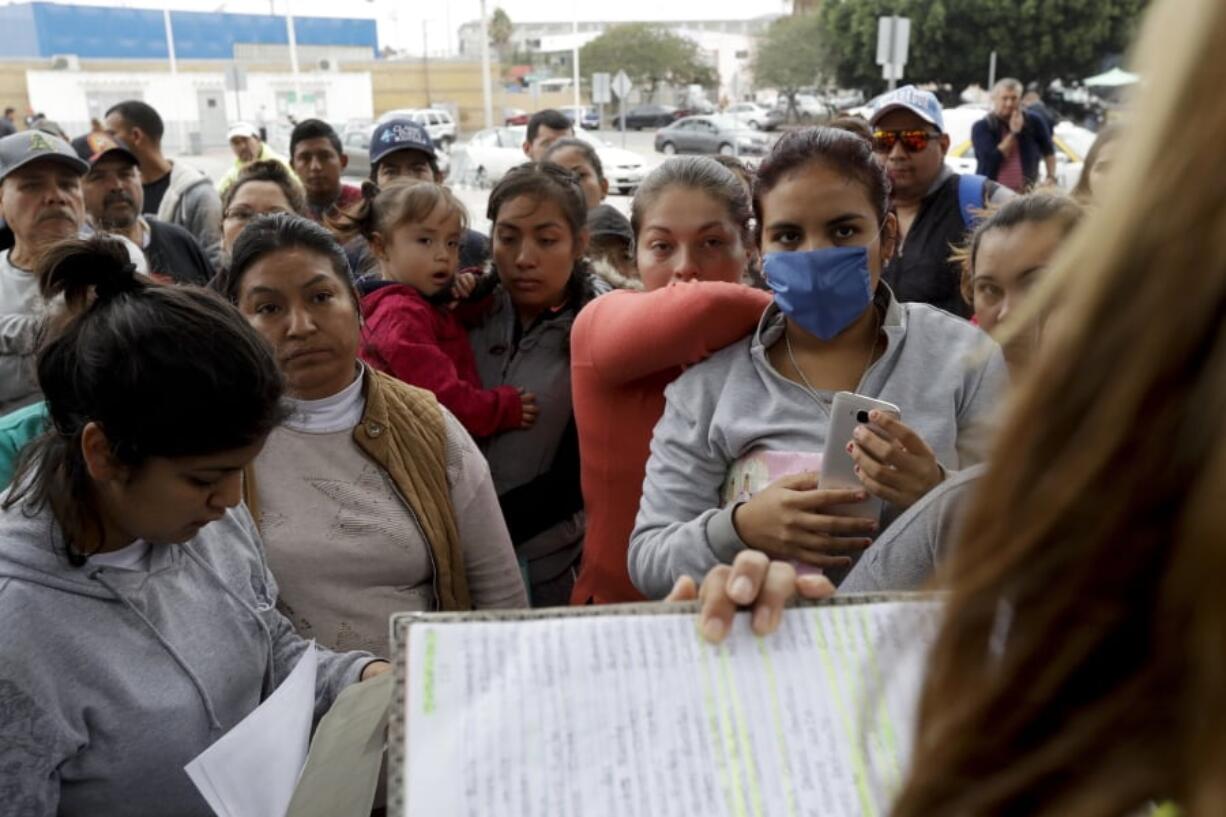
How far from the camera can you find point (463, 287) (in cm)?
315

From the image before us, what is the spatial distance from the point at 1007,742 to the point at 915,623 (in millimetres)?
147

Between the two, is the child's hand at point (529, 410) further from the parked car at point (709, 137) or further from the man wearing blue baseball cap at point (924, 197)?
the parked car at point (709, 137)

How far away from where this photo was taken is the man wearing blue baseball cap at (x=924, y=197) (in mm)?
3875

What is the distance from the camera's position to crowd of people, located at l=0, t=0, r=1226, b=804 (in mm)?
485

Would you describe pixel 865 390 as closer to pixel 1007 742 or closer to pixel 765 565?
pixel 765 565

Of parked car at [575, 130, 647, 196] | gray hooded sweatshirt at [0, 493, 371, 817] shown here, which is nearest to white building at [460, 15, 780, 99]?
parked car at [575, 130, 647, 196]

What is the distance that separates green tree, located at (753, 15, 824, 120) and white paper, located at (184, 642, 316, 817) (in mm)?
39874

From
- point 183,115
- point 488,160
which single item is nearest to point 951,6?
point 488,160

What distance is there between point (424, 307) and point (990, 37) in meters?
35.0

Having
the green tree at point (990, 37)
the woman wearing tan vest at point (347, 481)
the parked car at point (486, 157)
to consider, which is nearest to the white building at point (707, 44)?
the green tree at point (990, 37)

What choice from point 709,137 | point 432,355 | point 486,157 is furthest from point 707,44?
point 432,355

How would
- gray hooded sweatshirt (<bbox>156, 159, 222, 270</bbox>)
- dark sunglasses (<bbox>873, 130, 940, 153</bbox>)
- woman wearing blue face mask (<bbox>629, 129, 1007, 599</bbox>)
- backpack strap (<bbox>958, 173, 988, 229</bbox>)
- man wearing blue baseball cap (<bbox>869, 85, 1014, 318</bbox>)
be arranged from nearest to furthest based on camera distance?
woman wearing blue face mask (<bbox>629, 129, 1007, 599</bbox>) → man wearing blue baseball cap (<bbox>869, 85, 1014, 318</bbox>) → backpack strap (<bbox>958, 173, 988, 229</bbox>) → dark sunglasses (<bbox>873, 130, 940, 153</bbox>) → gray hooded sweatshirt (<bbox>156, 159, 222, 270</bbox>)

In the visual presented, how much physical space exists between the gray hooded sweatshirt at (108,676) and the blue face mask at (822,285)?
1.13 m

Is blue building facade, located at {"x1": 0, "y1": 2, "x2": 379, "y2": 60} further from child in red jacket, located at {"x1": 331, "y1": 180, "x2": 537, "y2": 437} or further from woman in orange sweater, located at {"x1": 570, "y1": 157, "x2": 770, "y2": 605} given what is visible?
woman in orange sweater, located at {"x1": 570, "y1": 157, "x2": 770, "y2": 605}
